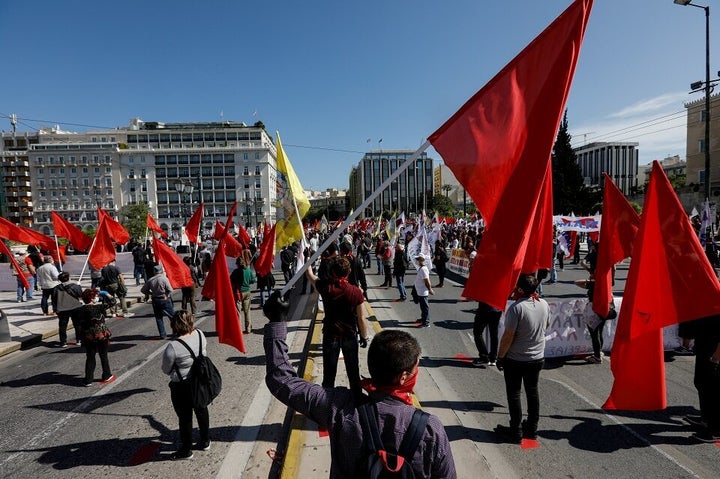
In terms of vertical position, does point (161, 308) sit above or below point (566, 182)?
below

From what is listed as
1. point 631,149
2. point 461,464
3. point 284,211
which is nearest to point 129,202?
point 284,211

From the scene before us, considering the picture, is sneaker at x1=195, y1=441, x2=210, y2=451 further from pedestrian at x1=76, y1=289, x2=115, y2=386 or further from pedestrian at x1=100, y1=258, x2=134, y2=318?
pedestrian at x1=100, y1=258, x2=134, y2=318

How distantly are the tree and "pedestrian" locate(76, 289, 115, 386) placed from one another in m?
49.5

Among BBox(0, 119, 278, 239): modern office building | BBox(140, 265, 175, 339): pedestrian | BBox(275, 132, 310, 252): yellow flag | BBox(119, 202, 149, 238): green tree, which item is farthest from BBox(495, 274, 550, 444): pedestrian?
BBox(0, 119, 278, 239): modern office building

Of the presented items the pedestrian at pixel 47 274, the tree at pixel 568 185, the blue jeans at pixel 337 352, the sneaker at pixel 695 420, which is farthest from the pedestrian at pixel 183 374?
the tree at pixel 568 185

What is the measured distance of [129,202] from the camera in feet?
302

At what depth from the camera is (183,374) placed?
3.84 meters

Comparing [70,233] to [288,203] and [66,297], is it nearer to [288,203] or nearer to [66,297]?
[66,297]

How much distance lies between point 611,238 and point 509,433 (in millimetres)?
2995

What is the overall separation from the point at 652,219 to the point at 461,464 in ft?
9.06

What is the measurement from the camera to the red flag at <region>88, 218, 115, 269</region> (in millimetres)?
10578

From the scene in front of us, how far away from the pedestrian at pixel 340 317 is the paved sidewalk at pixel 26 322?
7374mm

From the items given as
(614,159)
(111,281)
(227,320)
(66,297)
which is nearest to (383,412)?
(227,320)

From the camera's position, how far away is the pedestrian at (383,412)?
160 cm
